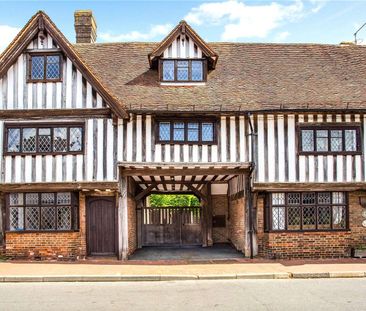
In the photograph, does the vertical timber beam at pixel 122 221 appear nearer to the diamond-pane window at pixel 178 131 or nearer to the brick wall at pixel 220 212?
the diamond-pane window at pixel 178 131

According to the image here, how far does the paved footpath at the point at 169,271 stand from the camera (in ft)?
42.0

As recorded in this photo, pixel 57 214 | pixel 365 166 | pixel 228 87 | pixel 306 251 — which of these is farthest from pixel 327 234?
pixel 57 214

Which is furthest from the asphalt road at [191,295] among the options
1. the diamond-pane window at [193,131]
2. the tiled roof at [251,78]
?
the tiled roof at [251,78]

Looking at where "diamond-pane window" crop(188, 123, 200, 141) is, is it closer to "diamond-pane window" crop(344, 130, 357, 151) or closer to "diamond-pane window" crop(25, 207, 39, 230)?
"diamond-pane window" crop(344, 130, 357, 151)

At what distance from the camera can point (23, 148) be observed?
1614cm

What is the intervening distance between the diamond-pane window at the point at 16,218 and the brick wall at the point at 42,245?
0.20 metres

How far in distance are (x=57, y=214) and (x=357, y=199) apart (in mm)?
9833

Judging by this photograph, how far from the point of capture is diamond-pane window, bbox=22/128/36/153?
1614cm

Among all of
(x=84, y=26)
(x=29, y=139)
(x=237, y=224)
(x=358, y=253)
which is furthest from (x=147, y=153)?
(x=84, y=26)

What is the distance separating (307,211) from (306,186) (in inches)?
36.5

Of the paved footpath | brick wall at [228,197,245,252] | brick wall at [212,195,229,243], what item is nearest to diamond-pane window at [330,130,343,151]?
brick wall at [228,197,245,252]

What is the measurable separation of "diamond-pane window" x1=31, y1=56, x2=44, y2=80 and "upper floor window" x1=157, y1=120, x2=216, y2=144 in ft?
13.3

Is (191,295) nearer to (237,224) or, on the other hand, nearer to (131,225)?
(131,225)

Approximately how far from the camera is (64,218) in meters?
16.3
